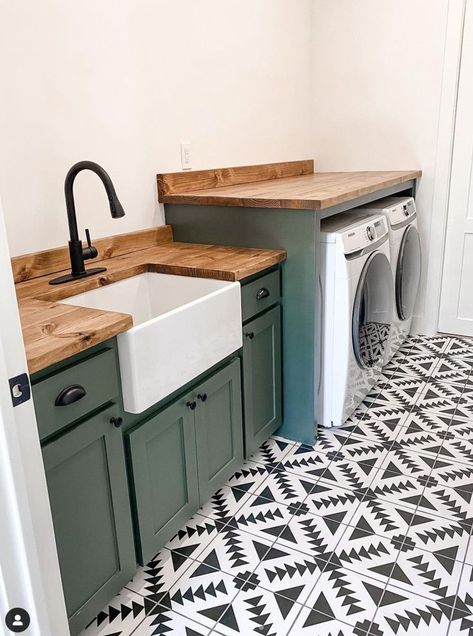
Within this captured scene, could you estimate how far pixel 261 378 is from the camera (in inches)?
80.7

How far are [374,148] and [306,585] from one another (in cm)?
259

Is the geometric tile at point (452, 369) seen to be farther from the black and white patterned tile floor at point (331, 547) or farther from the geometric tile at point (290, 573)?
the geometric tile at point (290, 573)

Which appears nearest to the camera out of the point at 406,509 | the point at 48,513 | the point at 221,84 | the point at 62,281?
the point at 48,513

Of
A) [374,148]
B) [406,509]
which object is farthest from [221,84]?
[406,509]

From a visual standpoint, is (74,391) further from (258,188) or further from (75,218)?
(258,188)

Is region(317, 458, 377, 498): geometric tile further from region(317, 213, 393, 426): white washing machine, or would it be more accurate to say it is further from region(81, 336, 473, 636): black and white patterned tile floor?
region(317, 213, 393, 426): white washing machine

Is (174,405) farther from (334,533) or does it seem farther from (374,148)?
(374,148)

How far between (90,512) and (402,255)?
6.93 feet

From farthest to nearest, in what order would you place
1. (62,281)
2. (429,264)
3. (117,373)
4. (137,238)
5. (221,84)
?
1. (429,264)
2. (221,84)
3. (137,238)
4. (62,281)
5. (117,373)

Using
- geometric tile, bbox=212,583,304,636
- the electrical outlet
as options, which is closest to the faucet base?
the electrical outlet

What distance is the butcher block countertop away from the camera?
1.19 meters

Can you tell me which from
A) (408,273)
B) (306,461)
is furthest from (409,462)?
(408,273)

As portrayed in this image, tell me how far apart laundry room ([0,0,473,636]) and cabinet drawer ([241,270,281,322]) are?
0.05 ft

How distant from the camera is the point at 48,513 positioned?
95cm
